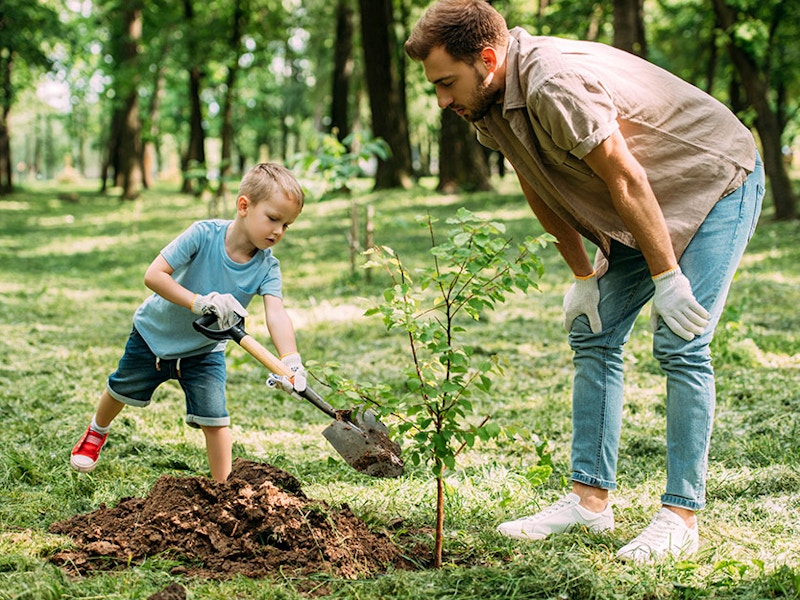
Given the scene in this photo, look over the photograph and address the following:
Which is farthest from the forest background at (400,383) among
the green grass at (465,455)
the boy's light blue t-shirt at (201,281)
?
the boy's light blue t-shirt at (201,281)

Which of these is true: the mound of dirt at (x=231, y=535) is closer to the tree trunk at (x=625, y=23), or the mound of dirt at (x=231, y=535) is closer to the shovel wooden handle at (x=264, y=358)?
the shovel wooden handle at (x=264, y=358)

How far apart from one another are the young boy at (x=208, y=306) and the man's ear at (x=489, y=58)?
984 millimetres

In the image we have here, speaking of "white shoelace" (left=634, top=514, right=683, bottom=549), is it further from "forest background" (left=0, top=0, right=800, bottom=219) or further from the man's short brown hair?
"forest background" (left=0, top=0, right=800, bottom=219)

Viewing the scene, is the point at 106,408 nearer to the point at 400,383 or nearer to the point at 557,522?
the point at 557,522

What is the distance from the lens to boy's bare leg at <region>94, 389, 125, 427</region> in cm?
364

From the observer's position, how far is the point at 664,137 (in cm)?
275

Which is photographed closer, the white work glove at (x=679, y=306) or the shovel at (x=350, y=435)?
the white work glove at (x=679, y=306)

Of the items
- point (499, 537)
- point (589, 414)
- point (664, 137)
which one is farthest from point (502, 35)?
point (499, 537)

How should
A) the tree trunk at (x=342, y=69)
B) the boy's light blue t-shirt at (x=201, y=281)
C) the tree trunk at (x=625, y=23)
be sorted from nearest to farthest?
the boy's light blue t-shirt at (x=201, y=281), the tree trunk at (x=625, y=23), the tree trunk at (x=342, y=69)

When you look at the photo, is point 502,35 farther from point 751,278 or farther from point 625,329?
point 751,278

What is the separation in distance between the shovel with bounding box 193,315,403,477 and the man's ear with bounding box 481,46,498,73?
51.8 inches

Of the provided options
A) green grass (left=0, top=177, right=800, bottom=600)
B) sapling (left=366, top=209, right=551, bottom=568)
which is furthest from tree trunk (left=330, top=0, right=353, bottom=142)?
sapling (left=366, top=209, right=551, bottom=568)

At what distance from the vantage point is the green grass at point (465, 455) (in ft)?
8.38

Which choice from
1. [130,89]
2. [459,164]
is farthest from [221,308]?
[130,89]
